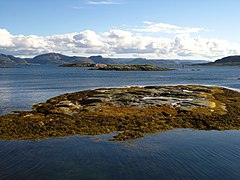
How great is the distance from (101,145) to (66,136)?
614 cm

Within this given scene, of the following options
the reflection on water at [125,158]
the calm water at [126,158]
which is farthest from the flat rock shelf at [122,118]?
the reflection on water at [125,158]

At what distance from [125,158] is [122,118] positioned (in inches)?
648

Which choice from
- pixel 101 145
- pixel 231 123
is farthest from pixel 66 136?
pixel 231 123

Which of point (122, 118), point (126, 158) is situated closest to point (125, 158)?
point (126, 158)

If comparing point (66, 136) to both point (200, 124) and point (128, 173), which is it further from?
point (200, 124)

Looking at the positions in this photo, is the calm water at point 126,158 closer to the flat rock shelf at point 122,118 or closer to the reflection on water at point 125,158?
the reflection on water at point 125,158

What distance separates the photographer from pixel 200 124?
45.8 metres

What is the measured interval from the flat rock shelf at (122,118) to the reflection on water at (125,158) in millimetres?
3265

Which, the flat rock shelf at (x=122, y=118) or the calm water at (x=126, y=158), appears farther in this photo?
the flat rock shelf at (x=122, y=118)

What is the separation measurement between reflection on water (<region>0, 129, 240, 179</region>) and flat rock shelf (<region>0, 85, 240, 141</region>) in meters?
3.27

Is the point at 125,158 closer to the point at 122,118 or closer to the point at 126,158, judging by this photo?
the point at 126,158

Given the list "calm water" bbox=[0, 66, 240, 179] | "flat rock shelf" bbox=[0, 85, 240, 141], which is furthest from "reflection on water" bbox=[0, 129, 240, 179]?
Answer: "flat rock shelf" bbox=[0, 85, 240, 141]

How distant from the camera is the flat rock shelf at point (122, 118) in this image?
40906 mm

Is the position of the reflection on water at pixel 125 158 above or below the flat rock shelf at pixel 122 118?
below
